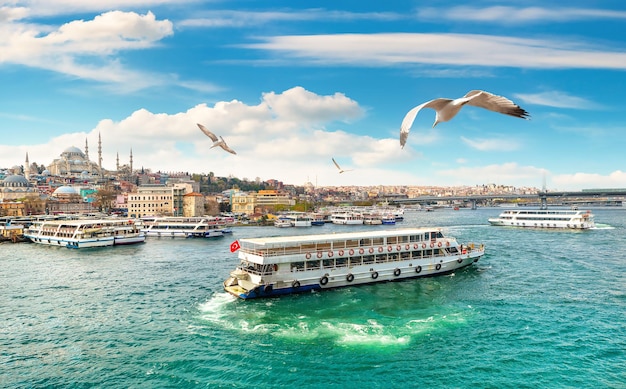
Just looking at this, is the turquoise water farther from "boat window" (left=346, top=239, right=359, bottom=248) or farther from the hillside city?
the hillside city

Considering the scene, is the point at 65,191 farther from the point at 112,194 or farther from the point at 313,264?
the point at 313,264

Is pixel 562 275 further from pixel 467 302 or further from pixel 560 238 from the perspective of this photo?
pixel 560 238

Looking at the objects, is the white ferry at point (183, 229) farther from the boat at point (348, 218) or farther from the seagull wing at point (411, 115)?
the seagull wing at point (411, 115)

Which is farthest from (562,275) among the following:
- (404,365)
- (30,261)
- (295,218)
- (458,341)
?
(295,218)

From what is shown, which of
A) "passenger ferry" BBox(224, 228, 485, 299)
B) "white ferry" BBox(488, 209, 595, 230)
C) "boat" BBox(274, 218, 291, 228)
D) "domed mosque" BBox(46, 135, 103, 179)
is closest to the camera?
"passenger ferry" BBox(224, 228, 485, 299)

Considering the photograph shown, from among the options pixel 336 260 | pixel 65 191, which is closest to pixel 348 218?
pixel 336 260

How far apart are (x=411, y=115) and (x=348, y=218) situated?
2879 inches

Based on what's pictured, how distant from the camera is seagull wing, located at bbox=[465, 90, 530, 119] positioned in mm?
6766

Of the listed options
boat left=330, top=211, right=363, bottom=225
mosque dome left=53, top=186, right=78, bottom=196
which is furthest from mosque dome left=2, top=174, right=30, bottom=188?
boat left=330, top=211, right=363, bottom=225

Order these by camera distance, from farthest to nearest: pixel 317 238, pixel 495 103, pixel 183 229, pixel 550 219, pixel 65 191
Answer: pixel 65 191 → pixel 550 219 → pixel 183 229 → pixel 317 238 → pixel 495 103

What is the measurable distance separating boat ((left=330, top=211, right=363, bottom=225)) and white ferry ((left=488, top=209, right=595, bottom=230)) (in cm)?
2443

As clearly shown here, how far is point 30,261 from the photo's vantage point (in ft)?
112

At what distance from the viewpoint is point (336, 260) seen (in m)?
23.4

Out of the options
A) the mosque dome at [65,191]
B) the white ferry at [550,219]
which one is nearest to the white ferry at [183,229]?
the white ferry at [550,219]
